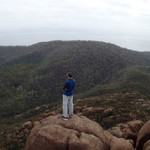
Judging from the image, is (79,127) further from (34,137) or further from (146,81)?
(146,81)

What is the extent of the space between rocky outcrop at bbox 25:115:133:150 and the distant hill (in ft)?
122

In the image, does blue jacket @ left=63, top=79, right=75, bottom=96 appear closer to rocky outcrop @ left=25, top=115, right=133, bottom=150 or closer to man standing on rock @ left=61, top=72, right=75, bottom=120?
man standing on rock @ left=61, top=72, right=75, bottom=120

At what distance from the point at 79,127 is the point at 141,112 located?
18.1 meters

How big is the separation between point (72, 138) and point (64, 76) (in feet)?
218

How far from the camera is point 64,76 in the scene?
82.4 m

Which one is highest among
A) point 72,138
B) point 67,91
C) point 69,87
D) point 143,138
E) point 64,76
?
point 69,87

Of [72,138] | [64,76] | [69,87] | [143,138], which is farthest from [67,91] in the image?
[64,76]

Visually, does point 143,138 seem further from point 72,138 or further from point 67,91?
point 67,91

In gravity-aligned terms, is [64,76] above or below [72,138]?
below

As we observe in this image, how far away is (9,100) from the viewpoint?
66812 millimetres

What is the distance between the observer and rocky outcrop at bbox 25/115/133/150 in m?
16.2

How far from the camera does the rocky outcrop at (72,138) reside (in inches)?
636

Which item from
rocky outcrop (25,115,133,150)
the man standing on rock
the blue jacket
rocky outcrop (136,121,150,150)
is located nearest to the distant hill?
rocky outcrop (136,121,150,150)

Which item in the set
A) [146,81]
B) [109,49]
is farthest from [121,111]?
[109,49]
